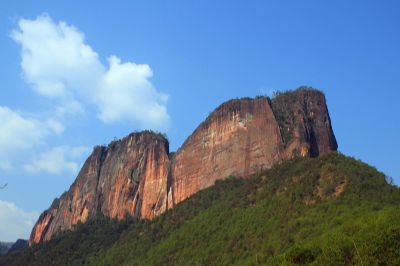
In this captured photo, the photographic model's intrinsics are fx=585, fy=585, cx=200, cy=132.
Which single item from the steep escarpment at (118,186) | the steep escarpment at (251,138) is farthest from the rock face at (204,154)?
the steep escarpment at (118,186)

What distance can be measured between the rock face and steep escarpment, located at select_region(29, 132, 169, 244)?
26 cm

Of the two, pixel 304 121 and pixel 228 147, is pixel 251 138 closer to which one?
pixel 228 147

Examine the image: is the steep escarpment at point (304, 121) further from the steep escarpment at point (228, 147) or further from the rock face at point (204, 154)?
the steep escarpment at point (228, 147)

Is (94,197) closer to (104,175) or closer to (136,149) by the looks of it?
(104,175)

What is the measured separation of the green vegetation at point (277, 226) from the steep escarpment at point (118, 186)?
39.8 feet

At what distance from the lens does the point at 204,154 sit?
13812cm

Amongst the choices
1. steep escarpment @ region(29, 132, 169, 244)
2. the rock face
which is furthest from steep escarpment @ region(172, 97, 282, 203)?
steep escarpment @ region(29, 132, 169, 244)

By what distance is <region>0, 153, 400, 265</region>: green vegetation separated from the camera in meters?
65.8

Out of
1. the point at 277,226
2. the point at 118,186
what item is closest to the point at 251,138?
the point at 118,186

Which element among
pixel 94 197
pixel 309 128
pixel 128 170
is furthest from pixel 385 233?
pixel 94 197

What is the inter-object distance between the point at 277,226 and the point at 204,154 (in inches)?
2111

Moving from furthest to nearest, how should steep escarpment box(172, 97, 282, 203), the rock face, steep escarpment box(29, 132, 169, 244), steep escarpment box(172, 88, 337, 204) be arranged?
steep escarpment box(29, 132, 169, 244) < the rock face < steep escarpment box(172, 97, 282, 203) < steep escarpment box(172, 88, 337, 204)

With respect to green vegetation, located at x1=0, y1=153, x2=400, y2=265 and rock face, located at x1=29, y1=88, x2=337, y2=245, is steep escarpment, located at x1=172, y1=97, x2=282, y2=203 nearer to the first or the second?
rock face, located at x1=29, y1=88, x2=337, y2=245

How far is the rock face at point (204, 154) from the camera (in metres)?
128
